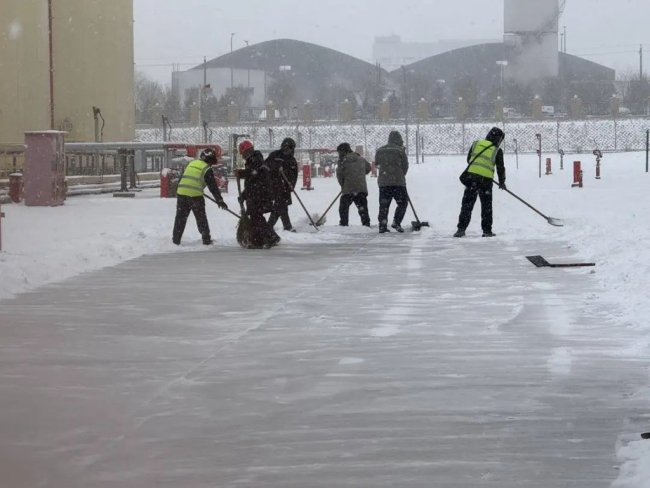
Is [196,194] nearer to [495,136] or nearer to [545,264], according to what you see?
[495,136]

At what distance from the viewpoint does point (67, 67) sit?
5262 centimetres

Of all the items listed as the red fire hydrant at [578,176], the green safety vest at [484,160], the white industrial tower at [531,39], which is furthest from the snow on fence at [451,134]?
the green safety vest at [484,160]

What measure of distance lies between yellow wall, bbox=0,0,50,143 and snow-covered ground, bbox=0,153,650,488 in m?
7.26

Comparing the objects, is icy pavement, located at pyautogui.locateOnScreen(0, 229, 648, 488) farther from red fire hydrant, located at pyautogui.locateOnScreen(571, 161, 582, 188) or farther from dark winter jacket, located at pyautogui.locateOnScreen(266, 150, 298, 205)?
red fire hydrant, located at pyautogui.locateOnScreen(571, 161, 582, 188)

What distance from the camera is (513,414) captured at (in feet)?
21.3

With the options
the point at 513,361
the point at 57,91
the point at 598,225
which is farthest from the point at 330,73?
the point at 513,361

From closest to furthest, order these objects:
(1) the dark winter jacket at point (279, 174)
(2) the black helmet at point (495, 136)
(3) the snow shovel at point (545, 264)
Answer: (3) the snow shovel at point (545, 264) → (2) the black helmet at point (495, 136) → (1) the dark winter jacket at point (279, 174)

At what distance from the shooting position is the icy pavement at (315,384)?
17.8 ft

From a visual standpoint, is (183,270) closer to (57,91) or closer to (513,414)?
(513,414)

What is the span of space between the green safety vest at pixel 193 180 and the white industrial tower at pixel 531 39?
110252 mm

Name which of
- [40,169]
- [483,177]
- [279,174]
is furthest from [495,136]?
[40,169]

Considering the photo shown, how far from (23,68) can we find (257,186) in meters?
28.6

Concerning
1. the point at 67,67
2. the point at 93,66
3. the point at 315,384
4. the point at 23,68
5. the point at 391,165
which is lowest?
the point at 315,384

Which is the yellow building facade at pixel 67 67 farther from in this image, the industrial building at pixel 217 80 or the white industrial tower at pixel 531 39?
the industrial building at pixel 217 80
